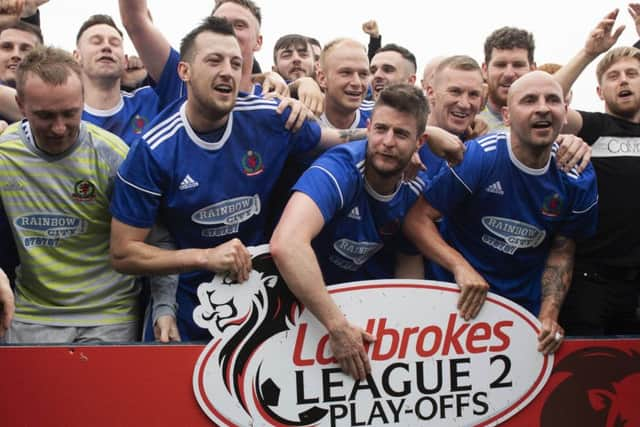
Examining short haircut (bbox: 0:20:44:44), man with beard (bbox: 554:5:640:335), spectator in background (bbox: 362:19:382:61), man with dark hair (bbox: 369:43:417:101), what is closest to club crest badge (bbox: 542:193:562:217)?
man with beard (bbox: 554:5:640:335)

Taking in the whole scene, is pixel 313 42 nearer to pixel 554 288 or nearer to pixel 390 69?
pixel 390 69

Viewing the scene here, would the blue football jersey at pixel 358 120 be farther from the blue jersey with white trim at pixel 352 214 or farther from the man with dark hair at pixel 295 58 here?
the man with dark hair at pixel 295 58

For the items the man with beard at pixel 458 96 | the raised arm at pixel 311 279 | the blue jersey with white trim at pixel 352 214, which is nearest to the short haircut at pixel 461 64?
the man with beard at pixel 458 96

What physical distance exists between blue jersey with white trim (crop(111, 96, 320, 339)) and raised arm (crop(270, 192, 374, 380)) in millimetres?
401

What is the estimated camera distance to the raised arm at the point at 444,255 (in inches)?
135

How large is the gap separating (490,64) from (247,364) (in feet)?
9.22

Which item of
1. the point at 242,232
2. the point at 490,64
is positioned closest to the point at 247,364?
the point at 242,232

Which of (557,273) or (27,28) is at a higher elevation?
(27,28)

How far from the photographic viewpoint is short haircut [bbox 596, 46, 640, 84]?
4738 mm

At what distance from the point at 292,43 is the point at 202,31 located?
9.03ft

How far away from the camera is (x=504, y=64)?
16.4 ft

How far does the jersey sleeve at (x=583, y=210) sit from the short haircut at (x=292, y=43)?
10.3 feet

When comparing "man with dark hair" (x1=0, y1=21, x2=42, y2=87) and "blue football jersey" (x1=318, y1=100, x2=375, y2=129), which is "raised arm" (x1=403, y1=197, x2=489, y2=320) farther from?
"man with dark hair" (x1=0, y1=21, x2=42, y2=87)

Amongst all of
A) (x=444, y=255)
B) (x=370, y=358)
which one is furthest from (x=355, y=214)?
(x=370, y=358)
